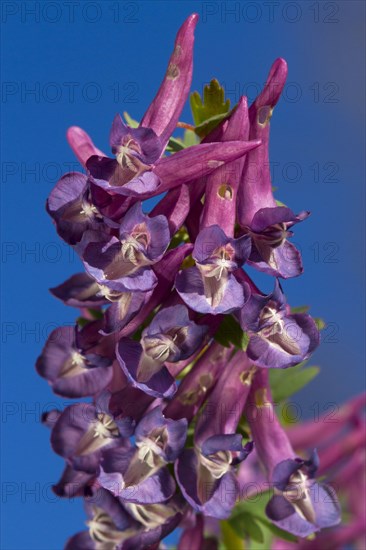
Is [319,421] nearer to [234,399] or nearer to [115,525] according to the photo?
[234,399]

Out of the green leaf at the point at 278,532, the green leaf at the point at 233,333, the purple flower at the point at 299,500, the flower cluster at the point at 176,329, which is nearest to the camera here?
Answer: the flower cluster at the point at 176,329

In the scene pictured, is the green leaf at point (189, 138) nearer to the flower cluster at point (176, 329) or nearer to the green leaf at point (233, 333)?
the flower cluster at point (176, 329)

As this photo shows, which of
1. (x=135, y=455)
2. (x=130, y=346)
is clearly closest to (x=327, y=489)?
(x=135, y=455)

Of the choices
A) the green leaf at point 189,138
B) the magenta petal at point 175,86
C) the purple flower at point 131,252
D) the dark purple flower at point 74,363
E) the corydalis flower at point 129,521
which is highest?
the magenta petal at point 175,86

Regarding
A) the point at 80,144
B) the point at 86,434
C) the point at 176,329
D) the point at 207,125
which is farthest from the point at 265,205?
the point at 86,434

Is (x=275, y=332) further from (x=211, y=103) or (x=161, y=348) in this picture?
(x=211, y=103)

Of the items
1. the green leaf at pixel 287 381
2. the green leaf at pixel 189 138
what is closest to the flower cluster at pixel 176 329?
the green leaf at pixel 189 138
